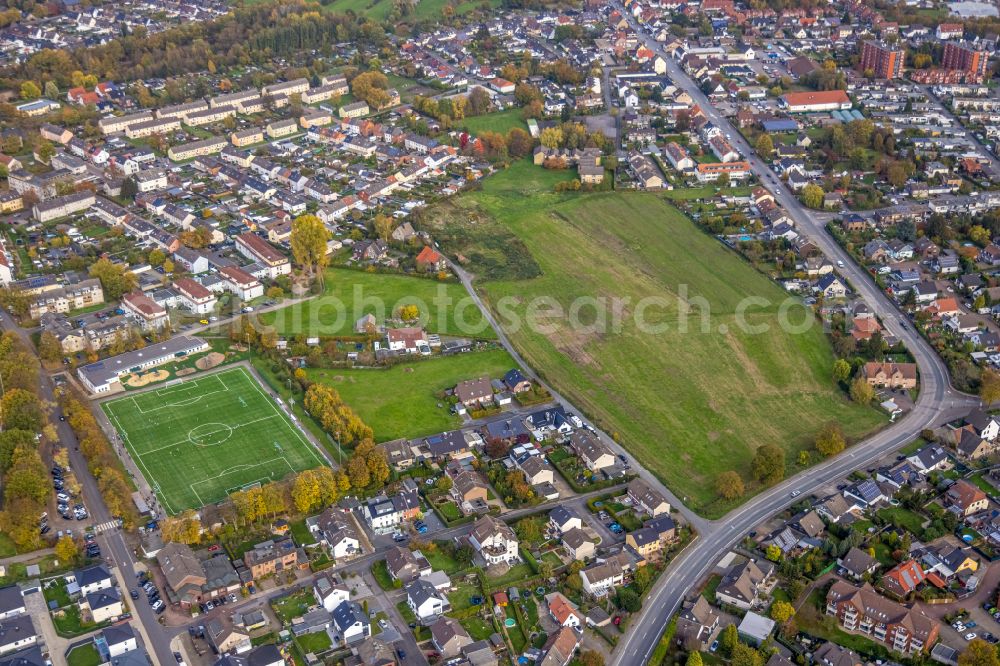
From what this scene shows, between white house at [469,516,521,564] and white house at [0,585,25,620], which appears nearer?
white house at [0,585,25,620]

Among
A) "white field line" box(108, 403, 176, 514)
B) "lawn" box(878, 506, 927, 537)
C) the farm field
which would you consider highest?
the farm field

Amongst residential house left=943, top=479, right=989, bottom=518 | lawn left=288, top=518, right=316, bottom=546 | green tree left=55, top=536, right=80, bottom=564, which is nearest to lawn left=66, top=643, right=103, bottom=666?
green tree left=55, top=536, right=80, bottom=564

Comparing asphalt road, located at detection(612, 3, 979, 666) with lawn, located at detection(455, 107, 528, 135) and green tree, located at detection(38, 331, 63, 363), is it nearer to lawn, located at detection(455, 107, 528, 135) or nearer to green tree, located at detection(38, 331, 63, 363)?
lawn, located at detection(455, 107, 528, 135)

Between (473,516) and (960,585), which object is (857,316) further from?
(473,516)

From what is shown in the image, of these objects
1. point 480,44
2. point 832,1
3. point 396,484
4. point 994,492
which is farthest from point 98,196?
point 832,1

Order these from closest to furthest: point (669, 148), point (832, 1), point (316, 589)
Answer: point (316, 589)
point (669, 148)
point (832, 1)

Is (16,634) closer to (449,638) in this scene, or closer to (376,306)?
(449,638)

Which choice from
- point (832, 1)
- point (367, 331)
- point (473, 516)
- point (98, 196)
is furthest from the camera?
point (832, 1)
